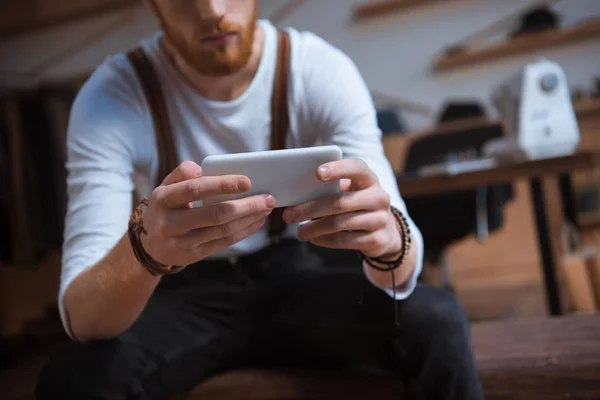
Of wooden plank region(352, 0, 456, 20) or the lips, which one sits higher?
wooden plank region(352, 0, 456, 20)

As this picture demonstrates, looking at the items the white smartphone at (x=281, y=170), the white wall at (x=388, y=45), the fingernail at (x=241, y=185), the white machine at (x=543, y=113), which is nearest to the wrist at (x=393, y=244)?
the white smartphone at (x=281, y=170)

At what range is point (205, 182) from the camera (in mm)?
578

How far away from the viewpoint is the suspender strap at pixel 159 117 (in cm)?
94

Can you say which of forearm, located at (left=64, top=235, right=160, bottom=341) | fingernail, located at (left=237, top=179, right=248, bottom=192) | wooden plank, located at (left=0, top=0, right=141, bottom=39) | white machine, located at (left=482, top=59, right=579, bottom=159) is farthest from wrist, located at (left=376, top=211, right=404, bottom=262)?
wooden plank, located at (left=0, top=0, right=141, bottom=39)

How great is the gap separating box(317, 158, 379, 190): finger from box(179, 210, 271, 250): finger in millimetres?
87

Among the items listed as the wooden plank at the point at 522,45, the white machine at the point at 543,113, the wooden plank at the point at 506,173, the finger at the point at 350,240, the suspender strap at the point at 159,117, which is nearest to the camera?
the finger at the point at 350,240

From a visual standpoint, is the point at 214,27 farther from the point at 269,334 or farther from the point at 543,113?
the point at 543,113

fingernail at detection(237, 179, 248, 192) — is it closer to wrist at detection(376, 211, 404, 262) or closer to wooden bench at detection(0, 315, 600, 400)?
wrist at detection(376, 211, 404, 262)

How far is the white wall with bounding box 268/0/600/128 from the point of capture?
10.1ft

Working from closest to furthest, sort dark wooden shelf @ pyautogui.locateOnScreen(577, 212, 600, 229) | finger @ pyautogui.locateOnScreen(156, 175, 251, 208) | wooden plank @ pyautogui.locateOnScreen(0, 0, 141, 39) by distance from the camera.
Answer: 1. finger @ pyautogui.locateOnScreen(156, 175, 251, 208)
2. dark wooden shelf @ pyautogui.locateOnScreen(577, 212, 600, 229)
3. wooden plank @ pyautogui.locateOnScreen(0, 0, 141, 39)

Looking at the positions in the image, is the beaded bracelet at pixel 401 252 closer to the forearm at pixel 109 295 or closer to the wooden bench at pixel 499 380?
the wooden bench at pixel 499 380

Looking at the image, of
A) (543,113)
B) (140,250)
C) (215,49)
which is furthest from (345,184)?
(543,113)

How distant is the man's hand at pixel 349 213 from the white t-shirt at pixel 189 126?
0.15 m

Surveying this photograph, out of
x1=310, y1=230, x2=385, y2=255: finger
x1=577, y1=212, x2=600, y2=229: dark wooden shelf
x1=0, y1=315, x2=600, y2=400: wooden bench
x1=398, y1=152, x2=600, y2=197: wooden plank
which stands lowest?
x1=577, y1=212, x2=600, y2=229: dark wooden shelf
